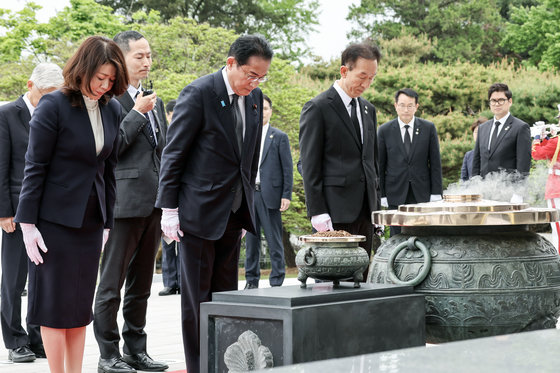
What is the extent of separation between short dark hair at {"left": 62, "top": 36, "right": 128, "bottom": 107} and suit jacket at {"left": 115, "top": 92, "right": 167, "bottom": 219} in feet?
2.49

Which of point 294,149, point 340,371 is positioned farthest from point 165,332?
point 294,149

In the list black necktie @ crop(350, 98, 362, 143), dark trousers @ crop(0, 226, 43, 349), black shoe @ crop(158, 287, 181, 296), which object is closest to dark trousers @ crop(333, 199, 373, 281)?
black necktie @ crop(350, 98, 362, 143)

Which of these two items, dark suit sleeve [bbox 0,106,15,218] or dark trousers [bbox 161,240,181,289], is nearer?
dark suit sleeve [bbox 0,106,15,218]

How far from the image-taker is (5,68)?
15383 mm

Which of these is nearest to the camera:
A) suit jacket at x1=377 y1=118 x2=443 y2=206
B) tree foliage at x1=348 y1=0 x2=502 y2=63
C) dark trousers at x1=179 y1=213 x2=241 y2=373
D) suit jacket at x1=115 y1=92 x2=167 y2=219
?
dark trousers at x1=179 y1=213 x2=241 y2=373

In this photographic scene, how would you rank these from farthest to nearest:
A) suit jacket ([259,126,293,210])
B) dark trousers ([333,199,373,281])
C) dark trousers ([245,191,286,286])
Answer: suit jacket ([259,126,293,210]), dark trousers ([245,191,286,286]), dark trousers ([333,199,373,281])

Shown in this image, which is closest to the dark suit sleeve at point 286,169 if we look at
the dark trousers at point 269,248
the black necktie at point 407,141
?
the dark trousers at point 269,248

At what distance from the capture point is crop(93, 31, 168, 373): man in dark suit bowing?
4203mm

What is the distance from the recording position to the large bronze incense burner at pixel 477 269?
327 cm

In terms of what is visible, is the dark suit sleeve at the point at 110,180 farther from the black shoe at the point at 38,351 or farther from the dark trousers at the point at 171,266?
the dark trousers at the point at 171,266

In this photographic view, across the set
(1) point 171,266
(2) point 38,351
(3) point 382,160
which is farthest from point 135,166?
(1) point 171,266

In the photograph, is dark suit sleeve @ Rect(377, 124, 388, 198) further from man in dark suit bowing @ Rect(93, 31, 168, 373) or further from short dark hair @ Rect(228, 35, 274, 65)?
short dark hair @ Rect(228, 35, 274, 65)

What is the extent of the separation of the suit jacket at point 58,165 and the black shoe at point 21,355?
164 centimetres

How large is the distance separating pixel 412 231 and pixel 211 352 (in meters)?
1.16
